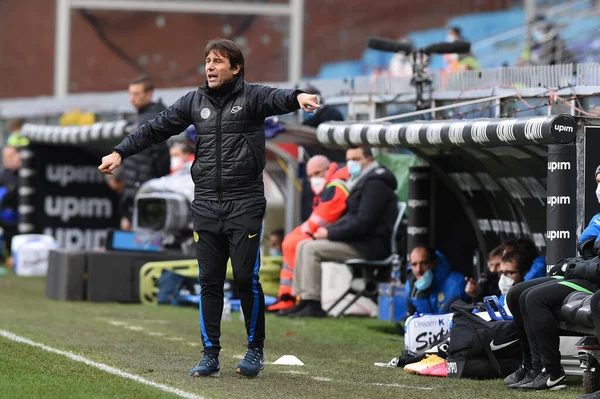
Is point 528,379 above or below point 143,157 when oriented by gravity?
below

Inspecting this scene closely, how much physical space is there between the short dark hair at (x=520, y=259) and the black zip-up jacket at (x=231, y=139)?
229 cm

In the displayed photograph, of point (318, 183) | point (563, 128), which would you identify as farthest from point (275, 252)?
point (563, 128)

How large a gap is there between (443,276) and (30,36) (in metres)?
19.1

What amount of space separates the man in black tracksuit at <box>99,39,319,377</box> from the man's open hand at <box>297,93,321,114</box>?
0.20 meters

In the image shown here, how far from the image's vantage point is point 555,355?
8.35 m

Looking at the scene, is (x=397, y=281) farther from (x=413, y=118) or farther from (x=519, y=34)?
(x=519, y=34)

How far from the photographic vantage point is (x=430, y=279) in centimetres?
1182

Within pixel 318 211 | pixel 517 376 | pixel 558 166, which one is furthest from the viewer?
pixel 318 211

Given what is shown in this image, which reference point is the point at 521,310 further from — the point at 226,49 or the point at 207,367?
the point at 226,49

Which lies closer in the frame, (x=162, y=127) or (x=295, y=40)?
(x=162, y=127)

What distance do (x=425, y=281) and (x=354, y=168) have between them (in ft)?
7.13

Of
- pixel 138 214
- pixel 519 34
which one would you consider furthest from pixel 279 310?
pixel 519 34

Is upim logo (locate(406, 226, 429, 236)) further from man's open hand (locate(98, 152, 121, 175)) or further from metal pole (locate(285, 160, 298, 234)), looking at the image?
man's open hand (locate(98, 152, 121, 175))

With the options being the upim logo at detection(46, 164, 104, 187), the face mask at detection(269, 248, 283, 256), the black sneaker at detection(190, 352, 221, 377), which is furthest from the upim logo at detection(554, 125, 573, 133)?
the upim logo at detection(46, 164, 104, 187)
